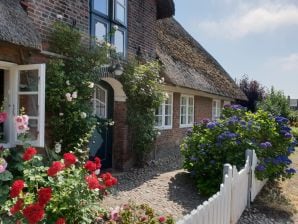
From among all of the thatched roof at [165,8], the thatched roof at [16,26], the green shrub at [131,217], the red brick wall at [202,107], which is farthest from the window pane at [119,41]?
the red brick wall at [202,107]

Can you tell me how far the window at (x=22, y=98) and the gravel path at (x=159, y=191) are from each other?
1694mm

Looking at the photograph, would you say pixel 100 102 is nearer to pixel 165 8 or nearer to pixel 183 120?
pixel 165 8

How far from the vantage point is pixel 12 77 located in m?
6.02

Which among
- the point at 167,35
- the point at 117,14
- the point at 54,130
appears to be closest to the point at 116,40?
the point at 117,14

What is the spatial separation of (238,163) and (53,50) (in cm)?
416

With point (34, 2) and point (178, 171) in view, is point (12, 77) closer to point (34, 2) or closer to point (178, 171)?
point (34, 2)

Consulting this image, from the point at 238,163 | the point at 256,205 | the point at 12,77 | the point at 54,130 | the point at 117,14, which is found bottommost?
the point at 256,205

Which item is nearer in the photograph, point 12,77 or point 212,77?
point 12,77

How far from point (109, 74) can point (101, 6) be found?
1.60 m

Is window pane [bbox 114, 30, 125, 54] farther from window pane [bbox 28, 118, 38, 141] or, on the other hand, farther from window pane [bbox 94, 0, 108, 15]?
window pane [bbox 28, 118, 38, 141]

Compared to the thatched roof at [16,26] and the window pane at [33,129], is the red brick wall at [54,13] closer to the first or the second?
the thatched roof at [16,26]

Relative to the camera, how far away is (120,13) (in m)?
9.17

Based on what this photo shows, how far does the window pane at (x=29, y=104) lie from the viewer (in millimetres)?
6039

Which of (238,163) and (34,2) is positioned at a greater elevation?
(34,2)
